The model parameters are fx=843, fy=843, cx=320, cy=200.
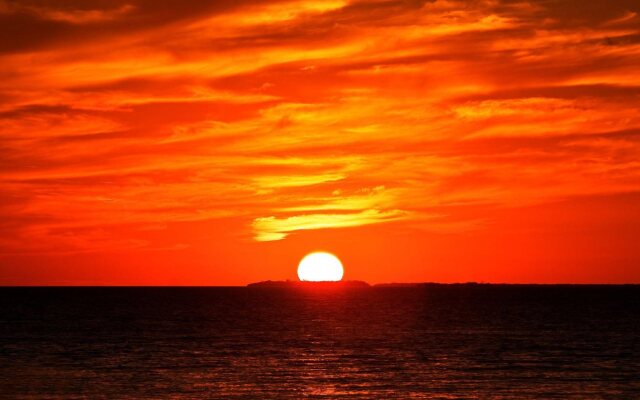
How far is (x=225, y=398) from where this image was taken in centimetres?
5466

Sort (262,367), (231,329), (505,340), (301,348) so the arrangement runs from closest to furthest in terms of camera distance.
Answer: (262,367) → (301,348) → (505,340) → (231,329)

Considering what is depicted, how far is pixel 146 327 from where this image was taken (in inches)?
5074

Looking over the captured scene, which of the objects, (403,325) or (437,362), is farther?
(403,325)

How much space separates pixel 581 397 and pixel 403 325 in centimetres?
7721

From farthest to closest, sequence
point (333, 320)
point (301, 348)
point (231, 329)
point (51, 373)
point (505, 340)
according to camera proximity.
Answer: point (333, 320), point (231, 329), point (505, 340), point (301, 348), point (51, 373)

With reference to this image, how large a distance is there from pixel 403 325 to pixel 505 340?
32.0m

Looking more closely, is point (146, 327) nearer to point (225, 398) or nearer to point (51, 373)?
point (51, 373)

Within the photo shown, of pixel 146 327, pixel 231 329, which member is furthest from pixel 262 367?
pixel 146 327

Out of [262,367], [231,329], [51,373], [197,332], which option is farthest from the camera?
[231,329]

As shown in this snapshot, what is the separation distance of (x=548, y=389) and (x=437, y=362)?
18.2 metres

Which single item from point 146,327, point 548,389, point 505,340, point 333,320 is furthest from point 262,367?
point 333,320

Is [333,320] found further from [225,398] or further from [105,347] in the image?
[225,398]

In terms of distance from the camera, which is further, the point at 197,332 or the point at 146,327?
the point at 146,327

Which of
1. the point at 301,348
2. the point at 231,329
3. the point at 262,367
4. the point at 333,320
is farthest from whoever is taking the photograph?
the point at 333,320
